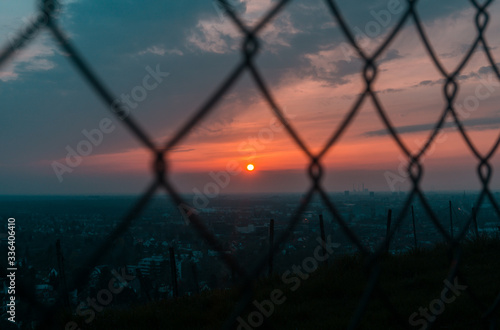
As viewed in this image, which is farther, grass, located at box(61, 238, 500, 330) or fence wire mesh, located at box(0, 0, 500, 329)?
grass, located at box(61, 238, 500, 330)

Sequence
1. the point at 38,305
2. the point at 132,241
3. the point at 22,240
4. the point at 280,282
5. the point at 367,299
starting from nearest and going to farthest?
the point at 38,305 < the point at 367,299 < the point at 132,241 < the point at 22,240 < the point at 280,282

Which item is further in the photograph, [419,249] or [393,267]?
[419,249]

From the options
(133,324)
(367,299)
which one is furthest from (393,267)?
(367,299)

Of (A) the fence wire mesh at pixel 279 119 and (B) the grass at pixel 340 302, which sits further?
(B) the grass at pixel 340 302

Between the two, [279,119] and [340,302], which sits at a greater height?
[340,302]

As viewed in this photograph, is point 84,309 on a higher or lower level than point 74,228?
higher

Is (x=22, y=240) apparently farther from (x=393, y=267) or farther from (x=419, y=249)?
(x=419, y=249)

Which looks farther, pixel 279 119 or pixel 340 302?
pixel 340 302

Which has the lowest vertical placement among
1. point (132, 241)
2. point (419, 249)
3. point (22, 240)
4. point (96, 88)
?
point (96, 88)
